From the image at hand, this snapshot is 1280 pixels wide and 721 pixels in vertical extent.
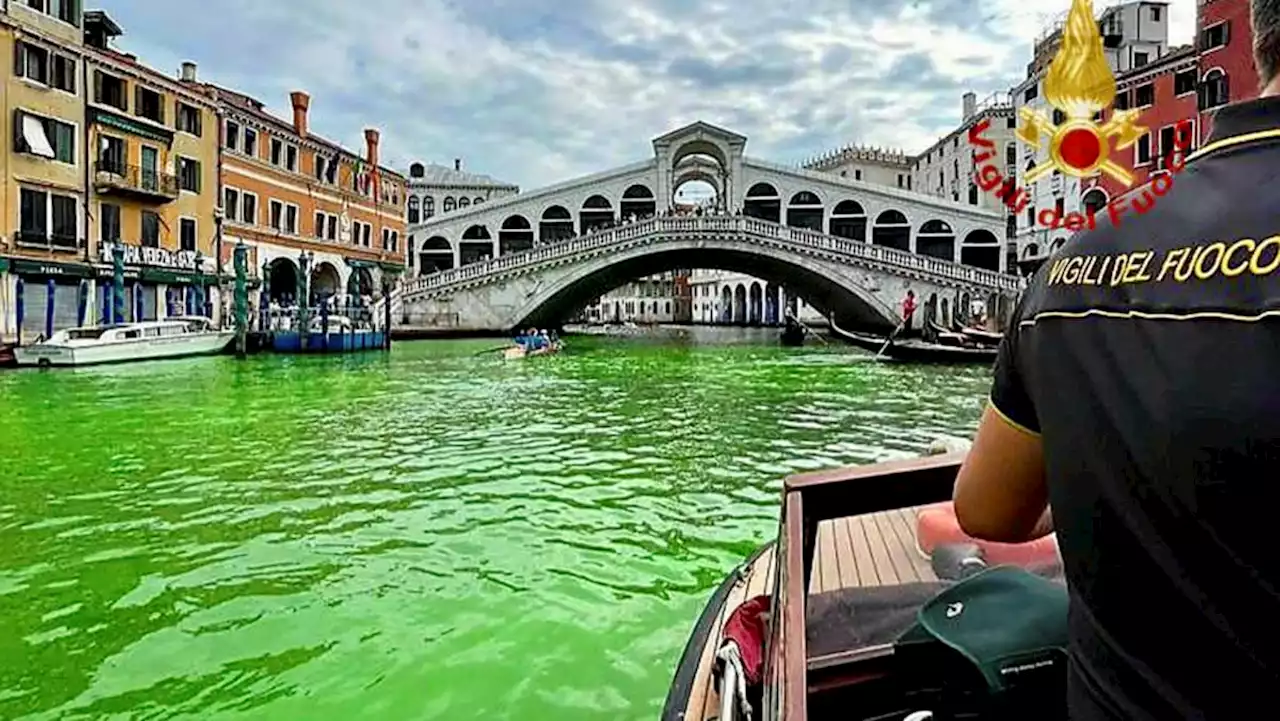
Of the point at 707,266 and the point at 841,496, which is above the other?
the point at 707,266

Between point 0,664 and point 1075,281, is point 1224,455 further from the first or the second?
point 0,664

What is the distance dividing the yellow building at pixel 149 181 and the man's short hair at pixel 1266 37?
20.7 meters

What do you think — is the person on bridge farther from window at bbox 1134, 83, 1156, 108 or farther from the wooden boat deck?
the wooden boat deck

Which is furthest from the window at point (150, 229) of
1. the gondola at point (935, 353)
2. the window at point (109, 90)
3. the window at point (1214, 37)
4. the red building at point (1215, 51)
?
the window at point (1214, 37)

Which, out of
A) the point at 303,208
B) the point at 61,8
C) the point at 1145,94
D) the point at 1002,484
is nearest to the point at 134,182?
the point at 61,8

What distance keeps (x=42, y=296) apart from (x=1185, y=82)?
2541cm

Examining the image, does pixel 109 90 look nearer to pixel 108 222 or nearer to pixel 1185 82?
pixel 108 222

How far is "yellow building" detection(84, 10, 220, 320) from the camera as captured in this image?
18.6 metres

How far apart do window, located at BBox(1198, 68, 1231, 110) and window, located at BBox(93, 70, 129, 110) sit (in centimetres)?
2327

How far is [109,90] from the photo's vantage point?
62.1 ft

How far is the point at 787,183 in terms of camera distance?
120ft

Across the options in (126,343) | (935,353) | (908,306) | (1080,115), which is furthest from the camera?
(908,306)

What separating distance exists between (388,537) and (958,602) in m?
3.79

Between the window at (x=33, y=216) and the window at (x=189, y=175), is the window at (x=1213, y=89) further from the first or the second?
the window at (x=33, y=216)
